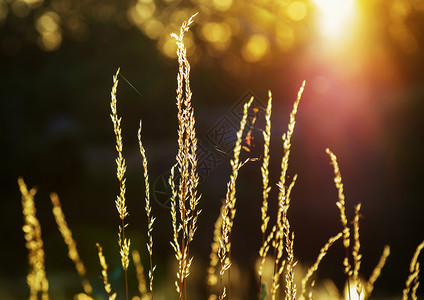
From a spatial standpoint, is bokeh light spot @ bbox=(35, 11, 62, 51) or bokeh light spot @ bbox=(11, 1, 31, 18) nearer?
bokeh light spot @ bbox=(35, 11, 62, 51)

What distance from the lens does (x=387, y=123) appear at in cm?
824

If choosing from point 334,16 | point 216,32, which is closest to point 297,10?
point 334,16

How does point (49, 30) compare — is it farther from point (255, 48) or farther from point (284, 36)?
point (284, 36)

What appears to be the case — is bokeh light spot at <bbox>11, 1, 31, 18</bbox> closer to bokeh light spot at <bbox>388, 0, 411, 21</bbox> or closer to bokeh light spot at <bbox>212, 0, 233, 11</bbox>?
bokeh light spot at <bbox>212, 0, 233, 11</bbox>

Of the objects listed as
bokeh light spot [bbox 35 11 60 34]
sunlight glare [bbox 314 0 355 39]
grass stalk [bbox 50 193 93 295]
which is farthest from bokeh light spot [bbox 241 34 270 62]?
grass stalk [bbox 50 193 93 295]

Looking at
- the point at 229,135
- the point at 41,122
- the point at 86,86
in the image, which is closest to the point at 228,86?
the point at 86,86

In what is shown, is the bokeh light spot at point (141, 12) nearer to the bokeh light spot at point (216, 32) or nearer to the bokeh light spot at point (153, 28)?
the bokeh light spot at point (153, 28)

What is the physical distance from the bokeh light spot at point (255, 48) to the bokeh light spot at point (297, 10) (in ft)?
3.53

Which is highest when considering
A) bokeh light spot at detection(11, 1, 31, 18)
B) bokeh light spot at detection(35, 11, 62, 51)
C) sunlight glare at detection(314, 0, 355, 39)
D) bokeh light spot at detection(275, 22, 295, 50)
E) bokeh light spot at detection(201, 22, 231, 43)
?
bokeh light spot at detection(11, 1, 31, 18)

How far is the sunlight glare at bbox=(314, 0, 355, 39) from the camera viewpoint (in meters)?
7.97

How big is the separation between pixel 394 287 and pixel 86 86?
8618 millimetres

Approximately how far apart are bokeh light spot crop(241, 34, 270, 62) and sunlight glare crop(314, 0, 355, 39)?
1984 mm

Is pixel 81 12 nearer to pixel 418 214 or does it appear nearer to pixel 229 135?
pixel 418 214

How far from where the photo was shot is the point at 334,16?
8914 millimetres
